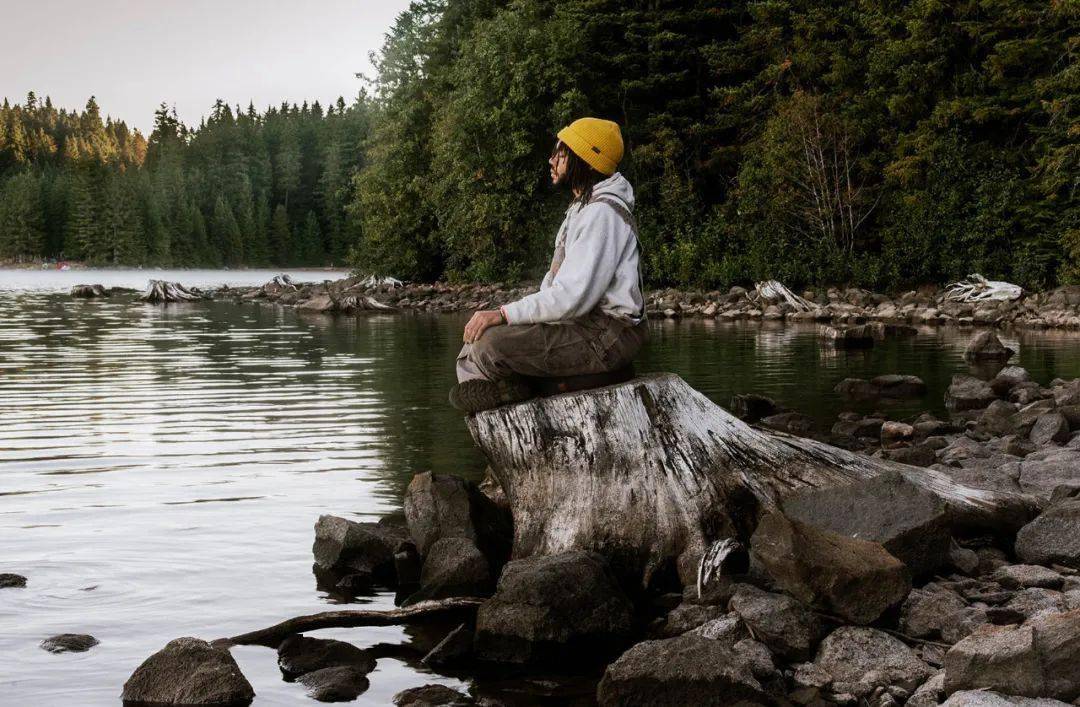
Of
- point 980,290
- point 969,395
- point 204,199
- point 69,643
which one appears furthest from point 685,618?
point 204,199

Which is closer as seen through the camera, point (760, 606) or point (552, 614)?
point (760, 606)

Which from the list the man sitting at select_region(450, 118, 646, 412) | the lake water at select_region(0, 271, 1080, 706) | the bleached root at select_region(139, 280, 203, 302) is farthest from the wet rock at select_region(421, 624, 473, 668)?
the bleached root at select_region(139, 280, 203, 302)

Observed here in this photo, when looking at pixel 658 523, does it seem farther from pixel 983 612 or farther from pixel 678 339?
pixel 678 339

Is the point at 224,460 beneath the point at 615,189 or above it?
beneath

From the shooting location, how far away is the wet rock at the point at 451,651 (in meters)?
6.14

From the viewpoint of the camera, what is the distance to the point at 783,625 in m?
5.67

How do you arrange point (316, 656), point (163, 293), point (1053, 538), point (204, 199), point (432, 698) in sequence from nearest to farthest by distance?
point (432, 698)
point (316, 656)
point (1053, 538)
point (163, 293)
point (204, 199)

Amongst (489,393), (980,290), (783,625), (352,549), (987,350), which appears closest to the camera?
(783,625)

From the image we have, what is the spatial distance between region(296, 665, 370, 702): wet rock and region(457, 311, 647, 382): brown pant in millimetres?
2066

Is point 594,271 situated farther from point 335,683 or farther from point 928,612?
point 335,683

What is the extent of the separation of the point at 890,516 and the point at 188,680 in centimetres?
380

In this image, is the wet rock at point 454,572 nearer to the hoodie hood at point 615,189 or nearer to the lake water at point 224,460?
the lake water at point 224,460

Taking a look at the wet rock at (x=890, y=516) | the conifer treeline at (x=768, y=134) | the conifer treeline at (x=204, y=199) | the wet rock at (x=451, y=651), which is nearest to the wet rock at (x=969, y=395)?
the wet rock at (x=890, y=516)

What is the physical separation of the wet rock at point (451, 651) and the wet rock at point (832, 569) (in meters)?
1.66
